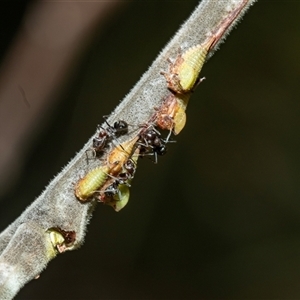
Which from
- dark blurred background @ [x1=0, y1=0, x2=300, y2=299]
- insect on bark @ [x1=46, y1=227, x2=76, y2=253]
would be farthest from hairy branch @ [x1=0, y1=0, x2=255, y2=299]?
dark blurred background @ [x1=0, y1=0, x2=300, y2=299]

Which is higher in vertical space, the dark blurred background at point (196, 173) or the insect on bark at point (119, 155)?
the dark blurred background at point (196, 173)

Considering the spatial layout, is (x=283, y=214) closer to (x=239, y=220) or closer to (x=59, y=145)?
(x=239, y=220)

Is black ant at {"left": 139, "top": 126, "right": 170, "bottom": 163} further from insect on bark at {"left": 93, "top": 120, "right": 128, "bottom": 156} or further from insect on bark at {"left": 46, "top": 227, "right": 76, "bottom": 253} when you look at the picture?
insect on bark at {"left": 46, "top": 227, "right": 76, "bottom": 253}

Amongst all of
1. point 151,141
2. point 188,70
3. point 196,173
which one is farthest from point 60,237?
point 196,173

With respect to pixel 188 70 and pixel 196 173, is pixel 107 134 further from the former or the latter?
pixel 196 173

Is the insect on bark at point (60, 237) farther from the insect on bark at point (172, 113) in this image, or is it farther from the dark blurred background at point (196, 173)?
the dark blurred background at point (196, 173)

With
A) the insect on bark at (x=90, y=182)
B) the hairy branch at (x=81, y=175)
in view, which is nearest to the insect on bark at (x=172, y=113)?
the hairy branch at (x=81, y=175)
